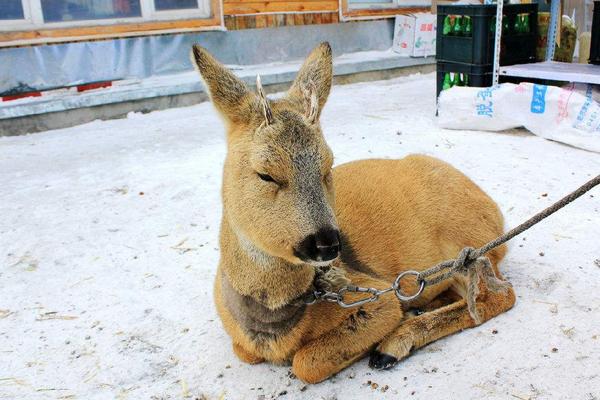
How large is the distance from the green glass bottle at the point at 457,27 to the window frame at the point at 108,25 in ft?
14.0

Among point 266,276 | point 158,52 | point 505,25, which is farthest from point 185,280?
point 158,52

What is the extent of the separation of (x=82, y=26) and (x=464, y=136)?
6153 millimetres

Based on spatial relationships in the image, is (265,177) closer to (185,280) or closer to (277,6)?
(185,280)

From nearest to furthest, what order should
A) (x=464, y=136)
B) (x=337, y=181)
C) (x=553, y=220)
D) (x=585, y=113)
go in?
(x=337, y=181) → (x=553, y=220) → (x=585, y=113) → (x=464, y=136)

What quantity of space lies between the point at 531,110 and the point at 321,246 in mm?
5729

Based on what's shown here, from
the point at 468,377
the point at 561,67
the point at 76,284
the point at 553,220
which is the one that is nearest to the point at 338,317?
the point at 468,377

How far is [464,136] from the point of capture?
7.59 meters

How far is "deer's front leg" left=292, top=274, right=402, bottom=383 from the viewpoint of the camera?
2.95m

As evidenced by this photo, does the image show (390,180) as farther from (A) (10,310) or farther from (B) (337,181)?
(A) (10,310)

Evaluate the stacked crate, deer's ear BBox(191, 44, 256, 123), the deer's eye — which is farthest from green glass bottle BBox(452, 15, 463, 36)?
the deer's eye

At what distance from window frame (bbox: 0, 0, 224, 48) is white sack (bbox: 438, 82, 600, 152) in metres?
4.72

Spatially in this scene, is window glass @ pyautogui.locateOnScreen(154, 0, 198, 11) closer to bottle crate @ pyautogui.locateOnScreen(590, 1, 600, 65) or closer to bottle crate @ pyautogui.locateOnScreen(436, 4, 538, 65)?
bottle crate @ pyautogui.locateOnScreen(436, 4, 538, 65)

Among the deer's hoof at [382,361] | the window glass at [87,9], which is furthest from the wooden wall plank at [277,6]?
the deer's hoof at [382,361]

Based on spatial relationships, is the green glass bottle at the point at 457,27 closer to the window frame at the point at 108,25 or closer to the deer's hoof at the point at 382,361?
the window frame at the point at 108,25
